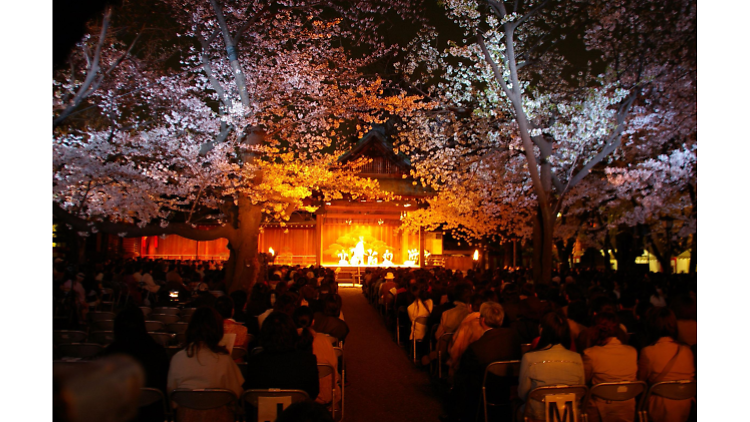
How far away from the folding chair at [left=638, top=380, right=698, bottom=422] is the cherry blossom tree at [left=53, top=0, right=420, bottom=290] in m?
7.91

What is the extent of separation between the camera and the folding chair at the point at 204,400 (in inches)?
117

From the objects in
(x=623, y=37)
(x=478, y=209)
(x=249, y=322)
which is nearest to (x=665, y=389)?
(x=249, y=322)

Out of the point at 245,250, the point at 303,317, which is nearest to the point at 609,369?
the point at 303,317

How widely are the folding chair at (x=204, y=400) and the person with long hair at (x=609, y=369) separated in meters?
2.51

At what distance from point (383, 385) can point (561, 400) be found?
3.00m

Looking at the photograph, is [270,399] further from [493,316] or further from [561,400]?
[493,316]

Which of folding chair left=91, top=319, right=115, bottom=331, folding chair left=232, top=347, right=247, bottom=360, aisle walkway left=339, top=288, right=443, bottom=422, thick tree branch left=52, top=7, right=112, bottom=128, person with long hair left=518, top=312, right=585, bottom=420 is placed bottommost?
aisle walkway left=339, top=288, right=443, bottom=422

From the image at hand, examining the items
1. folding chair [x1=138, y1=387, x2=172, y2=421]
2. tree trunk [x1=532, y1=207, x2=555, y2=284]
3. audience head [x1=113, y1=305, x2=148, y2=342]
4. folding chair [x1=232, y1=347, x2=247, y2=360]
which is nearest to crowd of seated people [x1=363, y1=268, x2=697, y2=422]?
folding chair [x1=232, y1=347, x2=247, y2=360]

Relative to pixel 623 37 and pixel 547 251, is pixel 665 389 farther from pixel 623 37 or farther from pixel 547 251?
pixel 623 37

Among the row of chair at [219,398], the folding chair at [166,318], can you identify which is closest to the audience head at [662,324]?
the row of chair at [219,398]

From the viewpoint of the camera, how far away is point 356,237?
28.5 metres

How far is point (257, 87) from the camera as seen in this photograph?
35.9ft

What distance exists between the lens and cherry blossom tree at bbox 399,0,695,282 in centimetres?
976

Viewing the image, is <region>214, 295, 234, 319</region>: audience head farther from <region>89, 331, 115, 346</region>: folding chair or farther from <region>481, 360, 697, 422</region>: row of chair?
<region>481, 360, 697, 422</region>: row of chair
